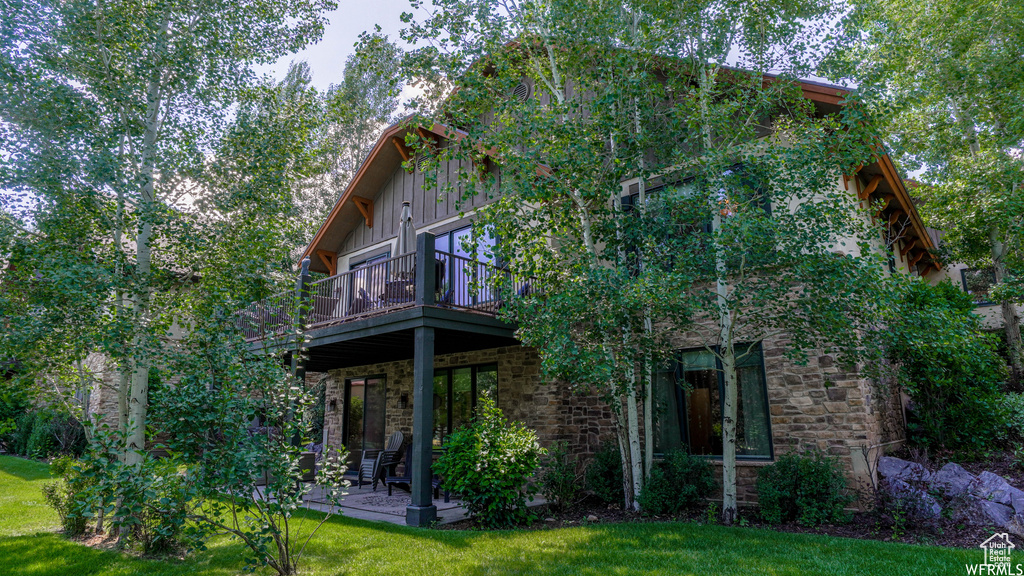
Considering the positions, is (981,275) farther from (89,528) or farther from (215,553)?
(89,528)

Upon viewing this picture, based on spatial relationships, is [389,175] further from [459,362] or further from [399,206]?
[459,362]

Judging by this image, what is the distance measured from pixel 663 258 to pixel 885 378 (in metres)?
4.40

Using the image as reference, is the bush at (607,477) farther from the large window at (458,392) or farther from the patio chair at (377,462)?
the patio chair at (377,462)

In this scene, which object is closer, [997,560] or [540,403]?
[997,560]

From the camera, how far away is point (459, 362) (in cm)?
1160

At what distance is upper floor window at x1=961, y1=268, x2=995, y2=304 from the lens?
15500 mm

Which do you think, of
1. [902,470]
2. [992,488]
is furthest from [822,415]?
[992,488]

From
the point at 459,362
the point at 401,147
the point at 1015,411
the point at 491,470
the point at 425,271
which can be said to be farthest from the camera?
the point at 401,147

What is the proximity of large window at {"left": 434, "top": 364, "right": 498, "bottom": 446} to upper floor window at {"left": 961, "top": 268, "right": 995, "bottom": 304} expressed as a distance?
13.9 metres

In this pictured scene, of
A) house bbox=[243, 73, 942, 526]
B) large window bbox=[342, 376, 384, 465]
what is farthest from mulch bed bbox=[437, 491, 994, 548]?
large window bbox=[342, 376, 384, 465]

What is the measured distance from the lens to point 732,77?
8.63 metres

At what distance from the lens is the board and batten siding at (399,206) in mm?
12281

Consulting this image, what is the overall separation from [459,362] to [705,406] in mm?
4995

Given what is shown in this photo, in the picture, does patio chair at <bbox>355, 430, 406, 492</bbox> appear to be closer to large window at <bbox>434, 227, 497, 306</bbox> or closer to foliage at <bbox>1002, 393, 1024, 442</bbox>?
large window at <bbox>434, 227, 497, 306</bbox>
